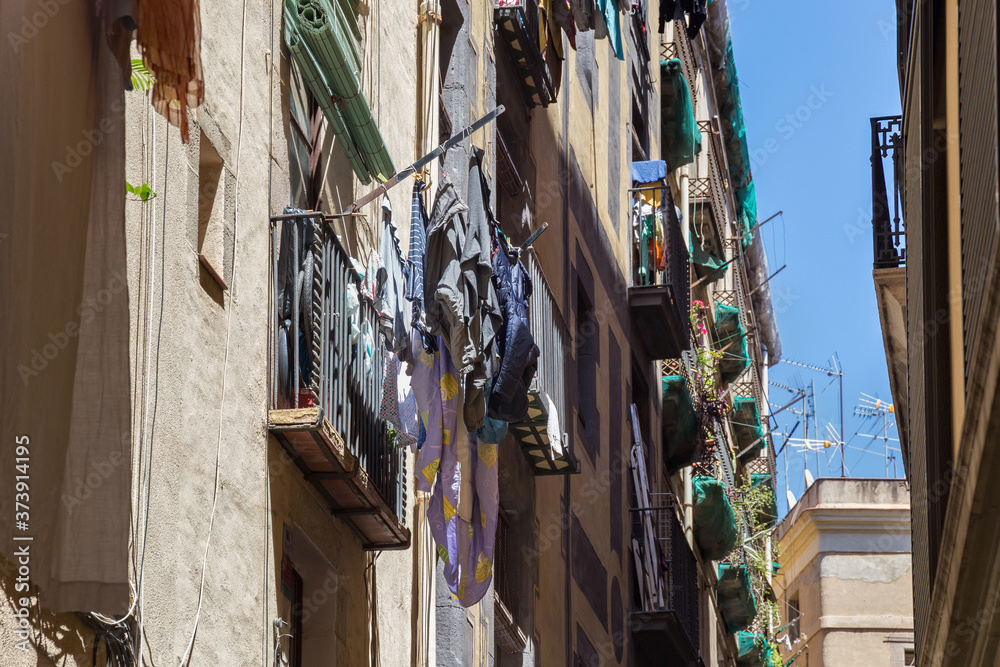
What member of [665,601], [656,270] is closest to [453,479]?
[665,601]

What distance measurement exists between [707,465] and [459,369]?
18284 millimetres

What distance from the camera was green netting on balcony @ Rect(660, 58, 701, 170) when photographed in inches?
1138

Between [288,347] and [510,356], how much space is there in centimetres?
237

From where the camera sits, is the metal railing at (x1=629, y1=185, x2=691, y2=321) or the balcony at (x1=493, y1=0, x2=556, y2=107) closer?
the balcony at (x1=493, y1=0, x2=556, y2=107)

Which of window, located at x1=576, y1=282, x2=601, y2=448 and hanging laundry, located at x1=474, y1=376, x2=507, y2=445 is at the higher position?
window, located at x1=576, y1=282, x2=601, y2=448

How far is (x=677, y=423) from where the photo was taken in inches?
1007

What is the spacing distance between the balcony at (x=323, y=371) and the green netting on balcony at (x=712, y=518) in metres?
17.4

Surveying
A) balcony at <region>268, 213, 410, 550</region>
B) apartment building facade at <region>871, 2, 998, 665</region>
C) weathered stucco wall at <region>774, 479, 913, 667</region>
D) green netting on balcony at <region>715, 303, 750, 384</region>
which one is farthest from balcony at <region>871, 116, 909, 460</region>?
weathered stucco wall at <region>774, 479, 913, 667</region>

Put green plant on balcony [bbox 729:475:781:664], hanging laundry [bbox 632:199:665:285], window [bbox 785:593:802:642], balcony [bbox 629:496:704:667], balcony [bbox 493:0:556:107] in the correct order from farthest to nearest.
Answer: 1. window [bbox 785:593:802:642]
2. green plant on balcony [bbox 729:475:781:664]
3. hanging laundry [bbox 632:199:665:285]
4. balcony [bbox 629:496:704:667]
5. balcony [bbox 493:0:556:107]

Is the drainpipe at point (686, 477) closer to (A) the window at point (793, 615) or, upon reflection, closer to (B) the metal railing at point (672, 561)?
(B) the metal railing at point (672, 561)

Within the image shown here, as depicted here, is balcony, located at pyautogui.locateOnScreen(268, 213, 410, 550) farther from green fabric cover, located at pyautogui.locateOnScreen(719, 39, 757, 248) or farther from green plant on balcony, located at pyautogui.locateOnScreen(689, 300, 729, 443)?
green fabric cover, located at pyautogui.locateOnScreen(719, 39, 757, 248)

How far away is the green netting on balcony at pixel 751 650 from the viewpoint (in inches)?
1403

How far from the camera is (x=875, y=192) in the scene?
17.1 m

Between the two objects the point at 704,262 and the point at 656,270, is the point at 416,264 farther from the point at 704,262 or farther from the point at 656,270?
the point at 704,262
